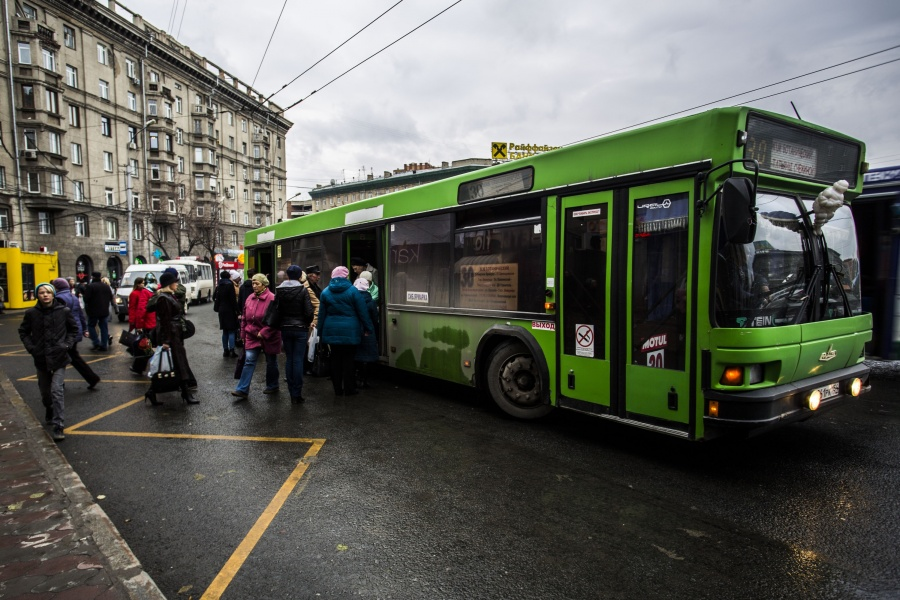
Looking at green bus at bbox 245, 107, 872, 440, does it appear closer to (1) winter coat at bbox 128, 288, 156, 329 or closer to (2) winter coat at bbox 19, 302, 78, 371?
(2) winter coat at bbox 19, 302, 78, 371

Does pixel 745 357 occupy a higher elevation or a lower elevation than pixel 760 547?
higher

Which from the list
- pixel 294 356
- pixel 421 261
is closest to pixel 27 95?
pixel 294 356

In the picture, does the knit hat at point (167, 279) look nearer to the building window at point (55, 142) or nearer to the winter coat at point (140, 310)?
the winter coat at point (140, 310)

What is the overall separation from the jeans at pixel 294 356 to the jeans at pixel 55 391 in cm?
249

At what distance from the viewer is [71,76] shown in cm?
3747

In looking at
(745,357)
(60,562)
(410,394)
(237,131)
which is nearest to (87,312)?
(410,394)

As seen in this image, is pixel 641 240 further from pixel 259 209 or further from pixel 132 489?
pixel 259 209

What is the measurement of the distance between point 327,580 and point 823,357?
4.35 meters

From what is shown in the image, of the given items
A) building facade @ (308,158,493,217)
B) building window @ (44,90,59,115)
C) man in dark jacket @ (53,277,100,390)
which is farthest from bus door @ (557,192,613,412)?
building facade @ (308,158,493,217)

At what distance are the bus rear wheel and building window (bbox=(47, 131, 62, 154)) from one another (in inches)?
1672

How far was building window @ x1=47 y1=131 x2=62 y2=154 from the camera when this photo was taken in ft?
116

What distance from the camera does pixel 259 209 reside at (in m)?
62.8

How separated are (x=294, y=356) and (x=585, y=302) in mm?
4156

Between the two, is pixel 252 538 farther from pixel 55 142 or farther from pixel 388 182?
pixel 388 182
